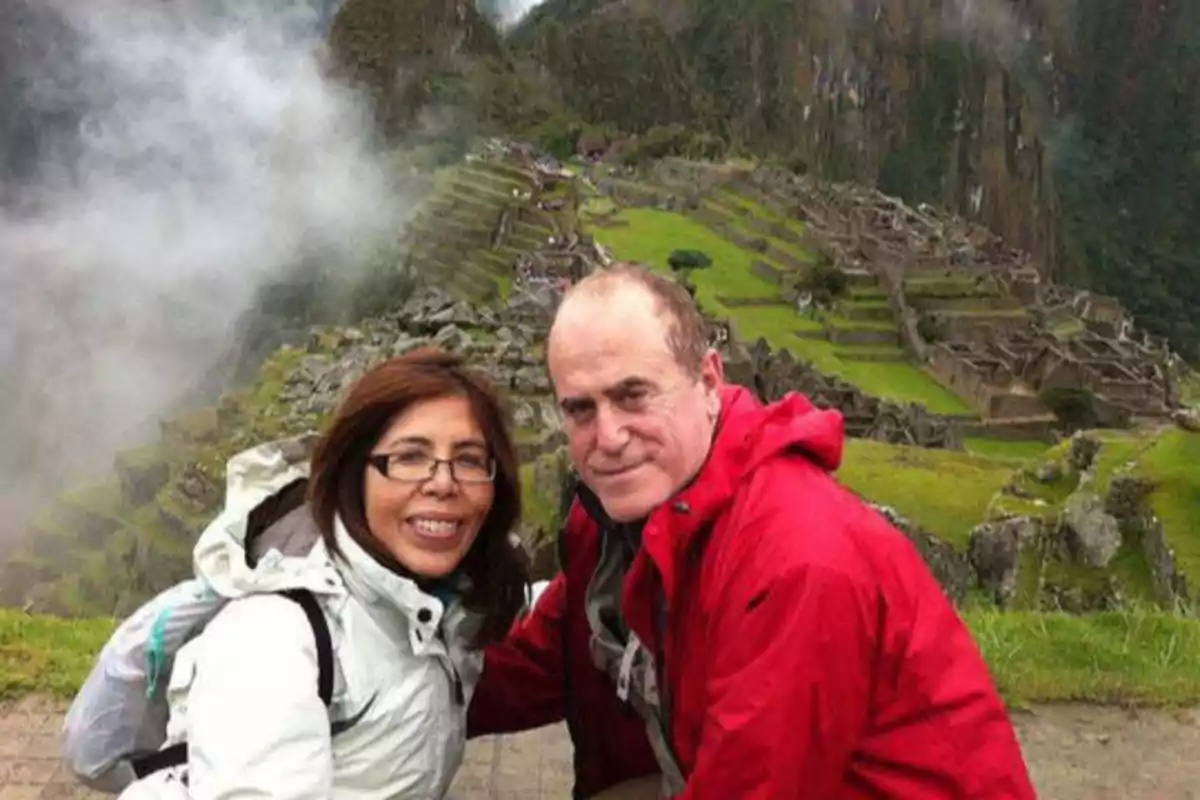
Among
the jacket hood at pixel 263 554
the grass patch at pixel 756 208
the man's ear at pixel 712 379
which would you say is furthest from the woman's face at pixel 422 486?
the grass patch at pixel 756 208

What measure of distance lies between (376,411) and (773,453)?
59 cm

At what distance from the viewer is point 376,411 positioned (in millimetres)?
1913

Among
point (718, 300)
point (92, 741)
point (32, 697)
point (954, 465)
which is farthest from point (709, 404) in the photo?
Result: point (718, 300)

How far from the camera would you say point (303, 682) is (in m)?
1.70

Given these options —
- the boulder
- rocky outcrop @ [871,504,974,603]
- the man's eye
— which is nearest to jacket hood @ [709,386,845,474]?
the man's eye

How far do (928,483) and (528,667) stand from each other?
920 cm

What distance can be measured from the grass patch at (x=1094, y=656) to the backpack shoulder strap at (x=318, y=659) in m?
2.28

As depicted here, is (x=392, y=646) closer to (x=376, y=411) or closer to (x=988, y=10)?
(x=376, y=411)

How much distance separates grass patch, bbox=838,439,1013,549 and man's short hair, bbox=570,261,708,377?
6.87m

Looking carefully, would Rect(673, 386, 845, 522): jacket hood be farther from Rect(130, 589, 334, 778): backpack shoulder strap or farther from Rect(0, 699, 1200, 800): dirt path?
Rect(0, 699, 1200, 800): dirt path

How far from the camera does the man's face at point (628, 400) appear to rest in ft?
5.93

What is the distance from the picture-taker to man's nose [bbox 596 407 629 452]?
182cm

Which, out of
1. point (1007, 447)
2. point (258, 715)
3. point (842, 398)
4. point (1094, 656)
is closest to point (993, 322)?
point (1007, 447)

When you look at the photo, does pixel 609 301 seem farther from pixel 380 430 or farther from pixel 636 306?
pixel 380 430
